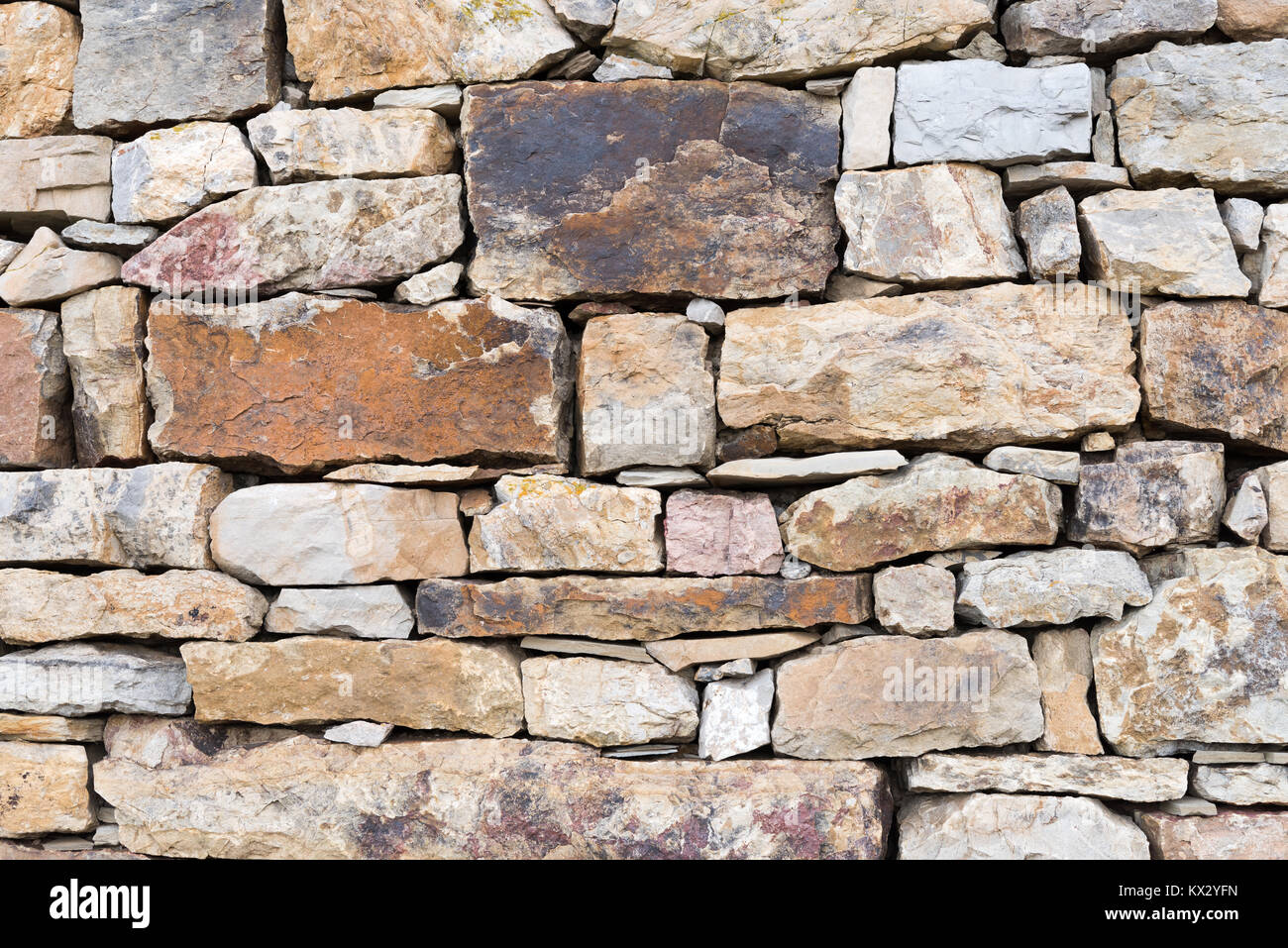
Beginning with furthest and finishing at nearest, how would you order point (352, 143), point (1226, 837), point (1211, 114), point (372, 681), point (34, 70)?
1. point (34, 70)
2. point (352, 143)
3. point (372, 681)
4. point (1211, 114)
5. point (1226, 837)

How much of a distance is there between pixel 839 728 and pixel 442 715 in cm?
114

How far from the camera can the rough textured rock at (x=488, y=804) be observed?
8.18 ft

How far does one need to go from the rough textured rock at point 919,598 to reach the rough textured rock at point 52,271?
2.59m

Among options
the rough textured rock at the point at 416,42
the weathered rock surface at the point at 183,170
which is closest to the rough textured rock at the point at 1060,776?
the rough textured rock at the point at 416,42

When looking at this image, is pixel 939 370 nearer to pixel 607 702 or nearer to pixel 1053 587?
pixel 1053 587

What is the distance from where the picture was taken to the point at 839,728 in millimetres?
2529

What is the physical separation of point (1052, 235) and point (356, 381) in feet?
6.70

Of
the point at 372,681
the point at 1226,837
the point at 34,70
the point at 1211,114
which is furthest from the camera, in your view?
the point at 34,70

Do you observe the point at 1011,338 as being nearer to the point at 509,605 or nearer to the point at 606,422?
the point at 606,422

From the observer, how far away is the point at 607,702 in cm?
260

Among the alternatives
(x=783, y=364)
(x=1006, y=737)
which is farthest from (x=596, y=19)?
(x=1006, y=737)

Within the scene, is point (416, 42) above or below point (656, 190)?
above

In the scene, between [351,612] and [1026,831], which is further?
[351,612]

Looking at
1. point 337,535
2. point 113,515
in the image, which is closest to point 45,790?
point 113,515
